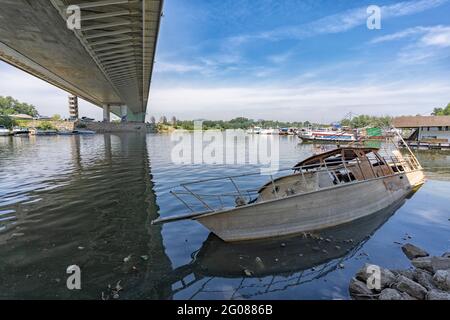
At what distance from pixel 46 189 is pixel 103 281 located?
12240 millimetres

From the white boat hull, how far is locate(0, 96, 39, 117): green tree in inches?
7050

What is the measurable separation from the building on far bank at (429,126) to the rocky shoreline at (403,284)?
51.5 metres

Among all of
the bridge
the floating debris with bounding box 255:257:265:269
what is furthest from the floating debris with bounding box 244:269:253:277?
the bridge

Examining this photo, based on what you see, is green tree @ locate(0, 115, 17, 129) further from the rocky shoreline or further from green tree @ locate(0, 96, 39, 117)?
the rocky shoreline

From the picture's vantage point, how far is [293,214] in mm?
9422

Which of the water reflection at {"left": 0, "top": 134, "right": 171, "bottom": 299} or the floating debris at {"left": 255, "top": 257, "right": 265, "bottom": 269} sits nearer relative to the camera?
the water reflection at {"left": 0, "top": 134, "right": 171, "bottom": 299}

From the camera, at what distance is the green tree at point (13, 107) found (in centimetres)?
14425

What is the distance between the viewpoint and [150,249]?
8602mm

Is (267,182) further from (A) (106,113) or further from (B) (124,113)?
(B) (124,113)

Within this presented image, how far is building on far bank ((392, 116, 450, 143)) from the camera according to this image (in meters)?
48.0

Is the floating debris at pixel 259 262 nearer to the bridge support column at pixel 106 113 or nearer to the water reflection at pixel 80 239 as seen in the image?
the water reflection at pixel 80 239

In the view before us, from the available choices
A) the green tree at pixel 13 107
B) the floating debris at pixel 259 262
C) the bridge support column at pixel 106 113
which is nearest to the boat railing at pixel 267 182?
the floating debris at pixel 259 262

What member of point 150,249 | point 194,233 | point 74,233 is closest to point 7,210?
point 74,233
